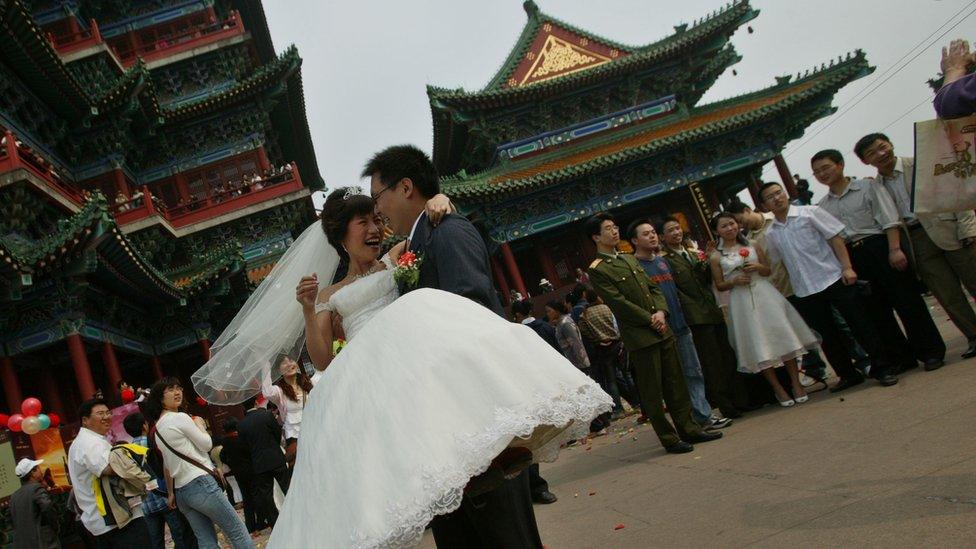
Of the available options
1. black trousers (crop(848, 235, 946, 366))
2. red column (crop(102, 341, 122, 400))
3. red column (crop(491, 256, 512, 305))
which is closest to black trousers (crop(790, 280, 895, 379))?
black trousers (crop(848, 235, 946, 366))

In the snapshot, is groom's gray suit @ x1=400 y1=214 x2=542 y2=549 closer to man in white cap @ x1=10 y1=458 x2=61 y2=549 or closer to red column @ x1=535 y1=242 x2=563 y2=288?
man in white cap @ x1=10 y1=458 x2=61 y2=549

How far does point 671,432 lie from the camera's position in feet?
17.4

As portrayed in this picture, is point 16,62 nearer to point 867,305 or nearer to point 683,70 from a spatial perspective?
point 867,305

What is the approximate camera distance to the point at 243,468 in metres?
9.20

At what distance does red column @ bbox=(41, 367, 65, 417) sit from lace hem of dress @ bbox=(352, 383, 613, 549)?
14.4 meters

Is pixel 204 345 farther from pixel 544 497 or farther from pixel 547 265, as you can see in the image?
pixel 544 497

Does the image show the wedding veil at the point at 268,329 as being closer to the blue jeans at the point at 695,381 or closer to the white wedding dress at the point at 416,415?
the white wedding dress at the point at 416,415

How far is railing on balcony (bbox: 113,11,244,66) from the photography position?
839 inches

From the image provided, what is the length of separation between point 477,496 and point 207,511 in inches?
168

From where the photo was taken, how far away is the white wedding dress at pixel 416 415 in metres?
1.79

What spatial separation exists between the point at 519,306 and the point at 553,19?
1606 cm

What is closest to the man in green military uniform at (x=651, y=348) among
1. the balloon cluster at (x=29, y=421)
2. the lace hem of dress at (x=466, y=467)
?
the lace hem of dress at (x=466, y=467)

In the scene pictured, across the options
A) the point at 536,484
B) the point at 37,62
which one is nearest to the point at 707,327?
the point at 536,484

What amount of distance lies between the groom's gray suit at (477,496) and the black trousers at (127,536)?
4.84 meters
